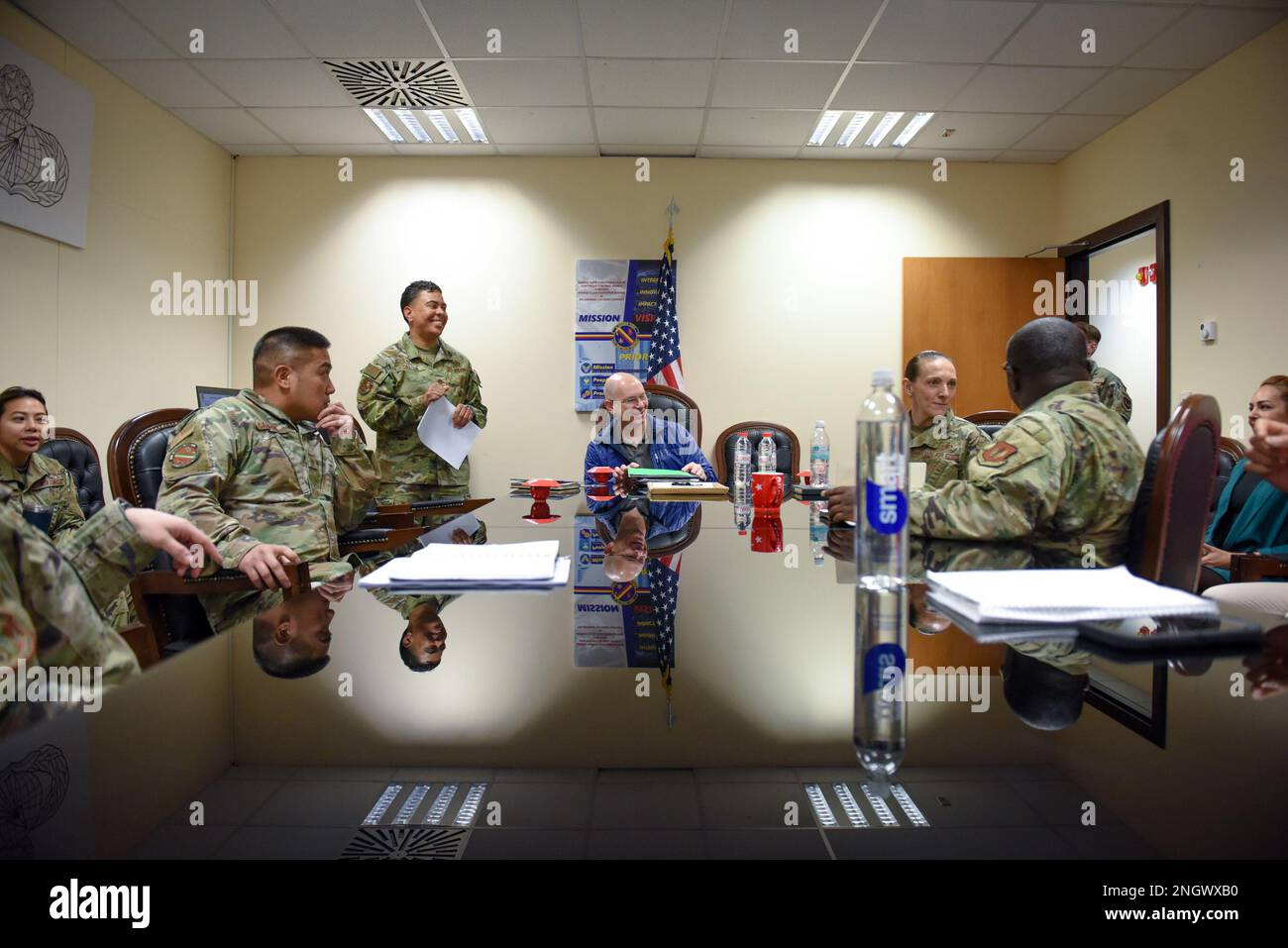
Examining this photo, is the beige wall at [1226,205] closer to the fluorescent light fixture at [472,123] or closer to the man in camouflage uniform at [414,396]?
the man in camouflage uniform at [414,396]

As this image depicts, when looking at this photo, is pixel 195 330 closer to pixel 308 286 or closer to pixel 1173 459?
pixel 308 286

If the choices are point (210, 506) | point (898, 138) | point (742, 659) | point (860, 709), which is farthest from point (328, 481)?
point (898, 138)

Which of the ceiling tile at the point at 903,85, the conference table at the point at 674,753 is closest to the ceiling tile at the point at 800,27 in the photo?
the ceiling tile at the point at 903,85

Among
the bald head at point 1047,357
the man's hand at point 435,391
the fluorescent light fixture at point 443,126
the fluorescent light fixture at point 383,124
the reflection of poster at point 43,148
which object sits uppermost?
the fluorescent light fixture at point 443,126

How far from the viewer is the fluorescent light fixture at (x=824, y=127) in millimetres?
4555

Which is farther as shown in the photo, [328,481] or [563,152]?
[563,152]

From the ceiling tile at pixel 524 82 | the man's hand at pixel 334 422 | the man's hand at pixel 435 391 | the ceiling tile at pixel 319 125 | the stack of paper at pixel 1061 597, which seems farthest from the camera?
the ceiling tile at pixel 319 125

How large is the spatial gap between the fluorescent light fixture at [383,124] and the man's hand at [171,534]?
13.7 ft

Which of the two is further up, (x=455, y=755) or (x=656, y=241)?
(x=656, y=241)

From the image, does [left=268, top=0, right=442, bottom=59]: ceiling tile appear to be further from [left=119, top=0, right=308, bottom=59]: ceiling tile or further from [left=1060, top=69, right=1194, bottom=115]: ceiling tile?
[left=1060, top=69, right=1194, bottom=115]: ceiling tile

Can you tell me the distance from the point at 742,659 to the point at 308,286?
5.34 metres

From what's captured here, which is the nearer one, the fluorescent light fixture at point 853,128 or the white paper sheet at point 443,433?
the white paper sheet at point 443,433

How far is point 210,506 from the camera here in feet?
5.61
